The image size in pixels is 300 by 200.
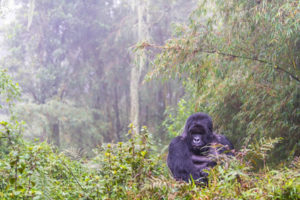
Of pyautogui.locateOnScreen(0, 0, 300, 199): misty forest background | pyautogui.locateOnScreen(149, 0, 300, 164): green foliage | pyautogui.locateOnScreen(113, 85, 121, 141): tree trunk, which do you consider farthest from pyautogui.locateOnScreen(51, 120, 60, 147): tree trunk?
pyautogui.locateOnScreen(149, 0, 300, 164): green foliage

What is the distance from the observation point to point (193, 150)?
4.01 metres

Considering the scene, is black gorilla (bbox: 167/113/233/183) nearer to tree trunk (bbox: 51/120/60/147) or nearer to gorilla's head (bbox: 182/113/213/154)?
gorilla's head (bbox: 182/113/213/154)

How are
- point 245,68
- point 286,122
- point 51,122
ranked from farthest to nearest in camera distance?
point 51,122 → point 245,68 → point 286,122

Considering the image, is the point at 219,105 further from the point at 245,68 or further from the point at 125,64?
the point at 125,64

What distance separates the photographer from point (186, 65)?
521 centimetres

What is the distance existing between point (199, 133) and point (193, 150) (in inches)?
8.0

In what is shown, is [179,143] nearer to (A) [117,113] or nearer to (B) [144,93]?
(B) [144,93]

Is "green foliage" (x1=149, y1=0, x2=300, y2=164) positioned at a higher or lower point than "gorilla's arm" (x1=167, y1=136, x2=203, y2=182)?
higher

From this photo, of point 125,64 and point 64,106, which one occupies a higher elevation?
point 125,64

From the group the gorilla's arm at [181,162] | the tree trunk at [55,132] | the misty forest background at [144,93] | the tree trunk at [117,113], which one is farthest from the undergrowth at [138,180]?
the tree trunk at [117,113]

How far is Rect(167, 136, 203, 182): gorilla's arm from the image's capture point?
154 inches

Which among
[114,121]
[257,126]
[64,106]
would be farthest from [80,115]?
[257,126]

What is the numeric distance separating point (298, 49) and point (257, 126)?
1.23 metres

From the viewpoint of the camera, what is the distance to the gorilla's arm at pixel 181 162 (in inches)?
154
